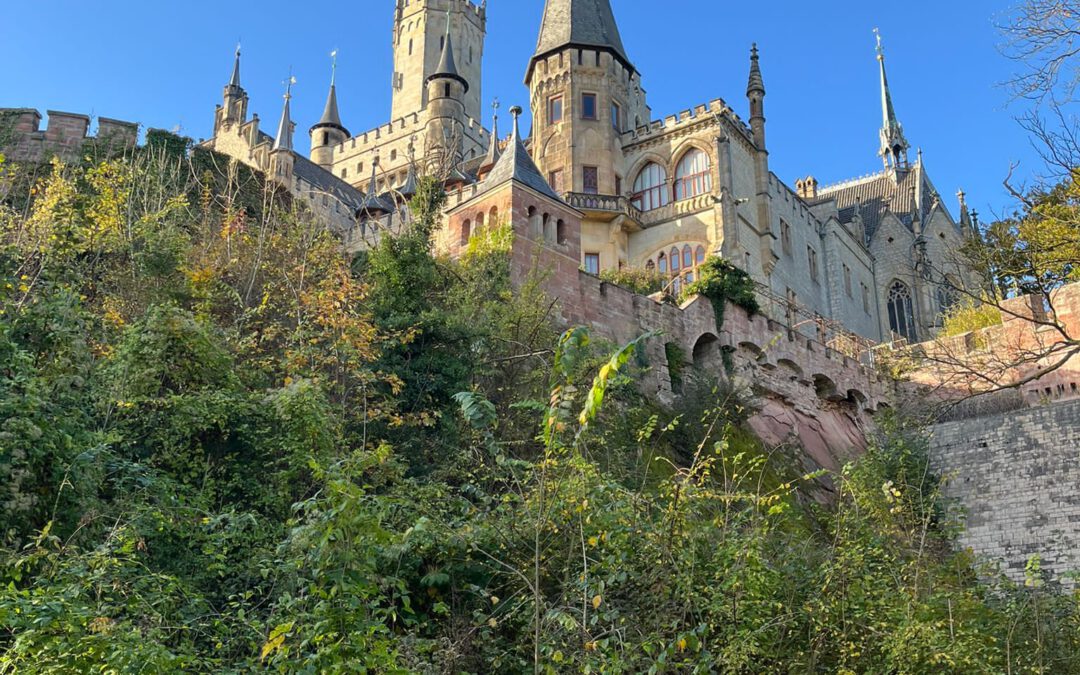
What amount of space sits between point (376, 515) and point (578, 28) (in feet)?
103

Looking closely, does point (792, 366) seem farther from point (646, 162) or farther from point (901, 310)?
point (901, 310)

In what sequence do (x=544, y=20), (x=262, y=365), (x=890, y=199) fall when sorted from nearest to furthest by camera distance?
(x=262, y=365) < (x=544, y=20) < (x=890, y=199)

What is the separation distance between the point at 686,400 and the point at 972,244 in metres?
6.02

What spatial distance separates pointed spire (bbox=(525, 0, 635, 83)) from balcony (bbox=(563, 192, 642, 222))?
595 centimetres

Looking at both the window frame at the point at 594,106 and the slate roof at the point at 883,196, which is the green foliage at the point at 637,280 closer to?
the window frame at the point at 594,106

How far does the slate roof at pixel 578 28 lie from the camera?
36.8m

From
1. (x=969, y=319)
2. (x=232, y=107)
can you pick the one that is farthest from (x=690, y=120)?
(x=232, y=107)

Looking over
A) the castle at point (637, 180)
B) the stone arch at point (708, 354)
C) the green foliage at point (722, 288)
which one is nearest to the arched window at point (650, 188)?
the castle at point (637, 180)

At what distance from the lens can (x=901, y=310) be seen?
53375mm

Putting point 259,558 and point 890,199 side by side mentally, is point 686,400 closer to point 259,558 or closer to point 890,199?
point 259,558

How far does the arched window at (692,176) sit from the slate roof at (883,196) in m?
23.1

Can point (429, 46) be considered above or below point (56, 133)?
above

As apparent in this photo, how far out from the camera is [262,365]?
42.5 feet

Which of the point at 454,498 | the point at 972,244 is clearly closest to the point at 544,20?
the point at 972,244
